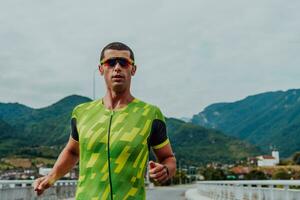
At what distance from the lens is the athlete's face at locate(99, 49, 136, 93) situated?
3.03 metres

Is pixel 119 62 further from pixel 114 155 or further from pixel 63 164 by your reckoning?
pixel 63 164

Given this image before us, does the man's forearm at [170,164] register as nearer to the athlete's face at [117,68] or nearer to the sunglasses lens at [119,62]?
the athlete's face at [117,68]

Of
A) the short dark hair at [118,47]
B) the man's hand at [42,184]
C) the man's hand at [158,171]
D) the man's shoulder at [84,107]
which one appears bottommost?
the man's hand at [42,184]

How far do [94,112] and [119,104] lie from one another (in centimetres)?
13

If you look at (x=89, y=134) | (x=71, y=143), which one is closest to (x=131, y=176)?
(x=89, y=134)

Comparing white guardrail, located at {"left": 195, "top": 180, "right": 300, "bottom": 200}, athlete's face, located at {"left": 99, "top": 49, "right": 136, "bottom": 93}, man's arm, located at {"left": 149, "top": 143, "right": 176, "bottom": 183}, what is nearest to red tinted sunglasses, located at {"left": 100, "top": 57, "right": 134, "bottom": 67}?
athlete's face, located at {"left": 99, "top": 49, "right": 136, "bottom": 93}

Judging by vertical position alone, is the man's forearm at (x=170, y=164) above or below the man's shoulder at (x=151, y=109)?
below

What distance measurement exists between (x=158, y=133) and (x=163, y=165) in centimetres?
22

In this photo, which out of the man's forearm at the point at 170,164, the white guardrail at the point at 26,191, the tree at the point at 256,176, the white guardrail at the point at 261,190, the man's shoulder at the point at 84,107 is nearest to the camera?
the man's forearm at the point at 170,164

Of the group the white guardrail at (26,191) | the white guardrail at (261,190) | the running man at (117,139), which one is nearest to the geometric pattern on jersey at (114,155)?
the running man at (117,139)

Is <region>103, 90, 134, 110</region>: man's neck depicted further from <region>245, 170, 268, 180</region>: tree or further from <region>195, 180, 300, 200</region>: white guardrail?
<region>245, 170, 268, 180</region>: tree

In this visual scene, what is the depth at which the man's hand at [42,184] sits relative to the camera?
124 inches

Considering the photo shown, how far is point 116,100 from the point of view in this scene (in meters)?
3.10

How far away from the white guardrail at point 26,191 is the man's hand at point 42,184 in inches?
303
